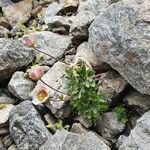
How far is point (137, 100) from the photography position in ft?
19.8

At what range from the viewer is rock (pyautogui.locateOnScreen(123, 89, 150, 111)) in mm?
5938

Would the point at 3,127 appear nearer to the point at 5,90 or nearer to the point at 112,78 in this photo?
the point at 5,90

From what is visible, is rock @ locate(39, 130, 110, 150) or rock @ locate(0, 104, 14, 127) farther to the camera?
rock @ locate(0, 104, 14, 127)

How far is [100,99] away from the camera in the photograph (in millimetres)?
5988

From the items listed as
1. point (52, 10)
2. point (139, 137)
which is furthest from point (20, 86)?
point (139, 137)

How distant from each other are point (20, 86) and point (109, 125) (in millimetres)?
1550

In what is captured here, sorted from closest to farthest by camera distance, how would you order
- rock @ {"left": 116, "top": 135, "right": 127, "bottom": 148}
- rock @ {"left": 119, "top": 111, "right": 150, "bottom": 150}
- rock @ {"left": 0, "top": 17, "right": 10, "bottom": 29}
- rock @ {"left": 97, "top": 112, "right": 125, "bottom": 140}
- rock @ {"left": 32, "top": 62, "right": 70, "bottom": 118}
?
rock @ {"left": 119, "top": 111, "right": 150, "bottom": 150} → rock @ {"left": 116, "top": 135, "right": 127, "bottom": 148} → rock @ {"left": 97, "top": 112, "right": 125, "bottom": 140} → rock @ {"left": 32, "top": 62, "right": 70, "bottom": 118} → rock @ {"left": 0, "top": 17, "right": 10, "bottom": 29}

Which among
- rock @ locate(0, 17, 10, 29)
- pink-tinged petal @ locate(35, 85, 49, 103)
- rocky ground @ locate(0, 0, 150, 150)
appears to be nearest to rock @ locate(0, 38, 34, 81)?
rocky ground @ locate(0, 0, 150, 150)

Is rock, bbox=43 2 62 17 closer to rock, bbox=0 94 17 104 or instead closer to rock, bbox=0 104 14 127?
rock, bbox=0 94 17 104

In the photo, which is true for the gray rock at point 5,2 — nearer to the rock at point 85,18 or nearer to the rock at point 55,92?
the rock at point 85,18

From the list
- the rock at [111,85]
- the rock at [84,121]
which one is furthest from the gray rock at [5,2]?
the rock at [84,121]

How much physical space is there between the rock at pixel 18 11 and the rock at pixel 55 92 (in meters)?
1.96

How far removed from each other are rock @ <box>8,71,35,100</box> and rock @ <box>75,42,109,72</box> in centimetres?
85

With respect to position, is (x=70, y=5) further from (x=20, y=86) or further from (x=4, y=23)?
(x=20, y=86)
